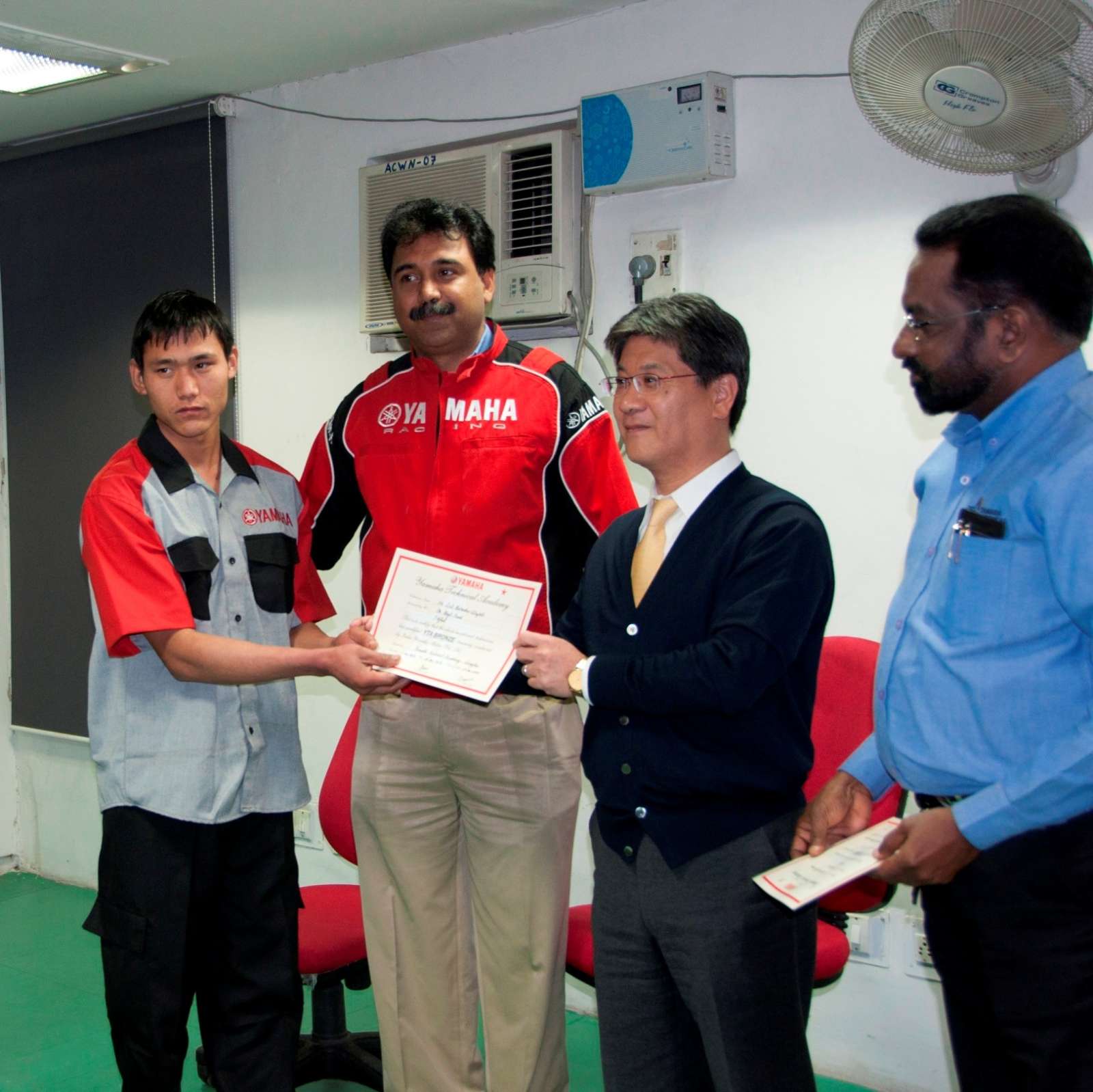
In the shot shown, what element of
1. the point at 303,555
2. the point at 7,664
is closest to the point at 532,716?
the point at 303,555

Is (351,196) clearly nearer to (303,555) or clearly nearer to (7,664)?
(303,555)

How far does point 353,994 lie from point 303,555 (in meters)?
1.73

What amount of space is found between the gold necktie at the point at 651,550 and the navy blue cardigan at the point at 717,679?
0.18 ft

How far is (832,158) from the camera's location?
3057 mm

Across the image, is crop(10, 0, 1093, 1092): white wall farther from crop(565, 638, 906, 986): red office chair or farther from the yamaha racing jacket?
the yamaha racing jacket

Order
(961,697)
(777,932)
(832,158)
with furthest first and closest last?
(832,158), (777,932), (961,697)

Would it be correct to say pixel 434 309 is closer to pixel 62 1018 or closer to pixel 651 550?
pixel 651 550

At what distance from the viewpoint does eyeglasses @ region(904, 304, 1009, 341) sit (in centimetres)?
163

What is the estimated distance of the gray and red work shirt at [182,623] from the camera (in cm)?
240

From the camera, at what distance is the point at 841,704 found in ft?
8.85

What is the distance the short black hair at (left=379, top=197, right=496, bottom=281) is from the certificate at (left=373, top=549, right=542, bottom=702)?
0.65 meters

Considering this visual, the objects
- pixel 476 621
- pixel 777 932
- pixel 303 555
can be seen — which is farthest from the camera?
pixel 303 555

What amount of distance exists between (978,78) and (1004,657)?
1135 mm

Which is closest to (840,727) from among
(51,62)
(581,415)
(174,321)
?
(581,415)
